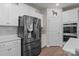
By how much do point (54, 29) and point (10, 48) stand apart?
2.92 metres

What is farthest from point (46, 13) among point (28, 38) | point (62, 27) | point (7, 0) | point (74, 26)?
point (7, 0)

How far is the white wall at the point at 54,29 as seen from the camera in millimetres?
4414

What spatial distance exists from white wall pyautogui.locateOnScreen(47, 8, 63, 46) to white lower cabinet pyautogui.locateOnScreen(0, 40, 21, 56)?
2420 millimetres

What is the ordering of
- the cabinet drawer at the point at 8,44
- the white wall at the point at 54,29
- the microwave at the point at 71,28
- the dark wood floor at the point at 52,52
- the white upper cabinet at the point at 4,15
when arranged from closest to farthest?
the cabinet drawer at the point at 8,44 → the white upper cabinet at the point at 4,15 → the dark wood floor at the point at 52,52 → the microwave at the point at 71,28 → the white wall at the point at 54,29

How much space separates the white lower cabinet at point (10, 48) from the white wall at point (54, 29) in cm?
242

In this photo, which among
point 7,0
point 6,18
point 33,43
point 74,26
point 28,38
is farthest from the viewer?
point 74,26

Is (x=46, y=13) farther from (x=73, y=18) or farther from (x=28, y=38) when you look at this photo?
(x=28, y=38)

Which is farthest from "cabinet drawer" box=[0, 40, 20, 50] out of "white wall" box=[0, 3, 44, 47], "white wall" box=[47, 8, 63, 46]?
"white wall" box=[47, 8, 63, 46]

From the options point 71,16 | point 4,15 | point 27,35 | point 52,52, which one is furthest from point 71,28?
point 4,15

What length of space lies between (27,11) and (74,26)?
80.7 inches

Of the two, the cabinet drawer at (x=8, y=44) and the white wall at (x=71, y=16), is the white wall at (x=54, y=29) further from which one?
the cabinet drawer at (x=8, y=44)

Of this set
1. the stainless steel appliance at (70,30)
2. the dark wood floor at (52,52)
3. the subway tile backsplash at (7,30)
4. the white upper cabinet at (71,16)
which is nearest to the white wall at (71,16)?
the white upper cabinet at (71,16)

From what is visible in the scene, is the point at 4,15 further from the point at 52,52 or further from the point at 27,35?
the point at 52,52

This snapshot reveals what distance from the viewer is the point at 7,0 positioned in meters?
0.62
